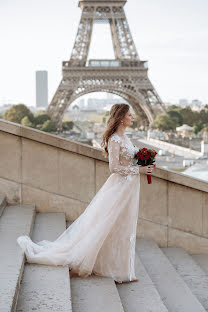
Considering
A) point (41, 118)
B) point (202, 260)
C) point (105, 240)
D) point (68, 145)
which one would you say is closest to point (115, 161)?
point (105, 240)

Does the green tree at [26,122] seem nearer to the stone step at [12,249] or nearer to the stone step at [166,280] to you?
the stone step at [12,249]

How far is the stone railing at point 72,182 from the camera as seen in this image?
614cm

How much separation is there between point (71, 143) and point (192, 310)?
2528 mm

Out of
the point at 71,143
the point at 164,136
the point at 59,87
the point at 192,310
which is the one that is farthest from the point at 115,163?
the point at 164,136

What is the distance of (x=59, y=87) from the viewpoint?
2046 inches

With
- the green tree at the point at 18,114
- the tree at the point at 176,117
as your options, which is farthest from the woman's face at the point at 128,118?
the tree at the point at 176,117

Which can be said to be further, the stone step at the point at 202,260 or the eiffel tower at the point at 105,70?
the eiffel tower at the point at 105,70

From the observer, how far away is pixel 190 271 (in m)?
5.39

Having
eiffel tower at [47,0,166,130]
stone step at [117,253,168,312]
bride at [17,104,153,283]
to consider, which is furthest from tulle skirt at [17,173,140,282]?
eiffel tower at [47,0,166,130]

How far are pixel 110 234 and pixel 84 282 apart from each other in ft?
1.51

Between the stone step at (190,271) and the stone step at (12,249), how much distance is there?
4.95 ft

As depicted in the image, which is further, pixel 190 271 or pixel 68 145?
pixel 68 145

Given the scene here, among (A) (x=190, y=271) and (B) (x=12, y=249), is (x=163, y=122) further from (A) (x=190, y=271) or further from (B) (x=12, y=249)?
(B) (x=12, y=249)

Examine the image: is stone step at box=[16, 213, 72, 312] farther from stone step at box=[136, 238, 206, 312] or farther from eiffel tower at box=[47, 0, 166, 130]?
eiffel tower at box=[47, 0, 166, 130]
